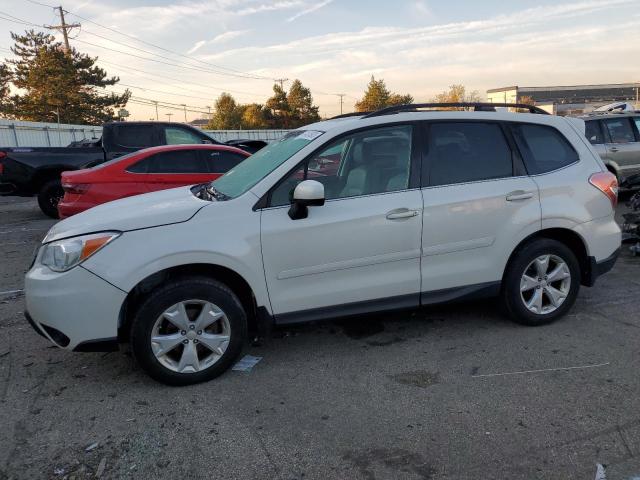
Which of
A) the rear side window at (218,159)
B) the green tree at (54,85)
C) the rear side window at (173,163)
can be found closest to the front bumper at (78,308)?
the rear side window at (173,163)

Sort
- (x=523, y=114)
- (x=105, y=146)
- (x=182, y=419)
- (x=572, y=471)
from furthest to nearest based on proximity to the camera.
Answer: (x=105, y=146)
(x=523, y=114)
(x=182, y=419)
(x=572, y=471)

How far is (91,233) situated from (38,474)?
1425mm

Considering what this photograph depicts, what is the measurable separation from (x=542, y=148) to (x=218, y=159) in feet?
17.7

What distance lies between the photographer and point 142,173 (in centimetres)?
773

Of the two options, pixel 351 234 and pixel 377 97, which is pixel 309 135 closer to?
pixel 351 234

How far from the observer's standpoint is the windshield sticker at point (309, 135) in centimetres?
387

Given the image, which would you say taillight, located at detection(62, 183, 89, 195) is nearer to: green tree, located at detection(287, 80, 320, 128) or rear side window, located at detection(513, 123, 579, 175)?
rear side window, located at detection(513, 123, 579, 175)

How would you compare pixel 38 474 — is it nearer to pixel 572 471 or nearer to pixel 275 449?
pixel 275 449

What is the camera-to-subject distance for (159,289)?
10.9 ft

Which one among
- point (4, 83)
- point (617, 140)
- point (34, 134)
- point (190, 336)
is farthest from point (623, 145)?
point (4, 83)

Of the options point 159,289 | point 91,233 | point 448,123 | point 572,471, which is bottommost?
point 572,471

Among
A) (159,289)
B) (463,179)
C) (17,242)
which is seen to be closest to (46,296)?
(159,289)

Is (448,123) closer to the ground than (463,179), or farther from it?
farther from it

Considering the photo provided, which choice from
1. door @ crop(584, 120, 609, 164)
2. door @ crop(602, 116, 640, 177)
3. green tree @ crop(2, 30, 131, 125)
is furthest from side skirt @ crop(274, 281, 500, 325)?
green tree @ crop(2, 30, 131, 125)
